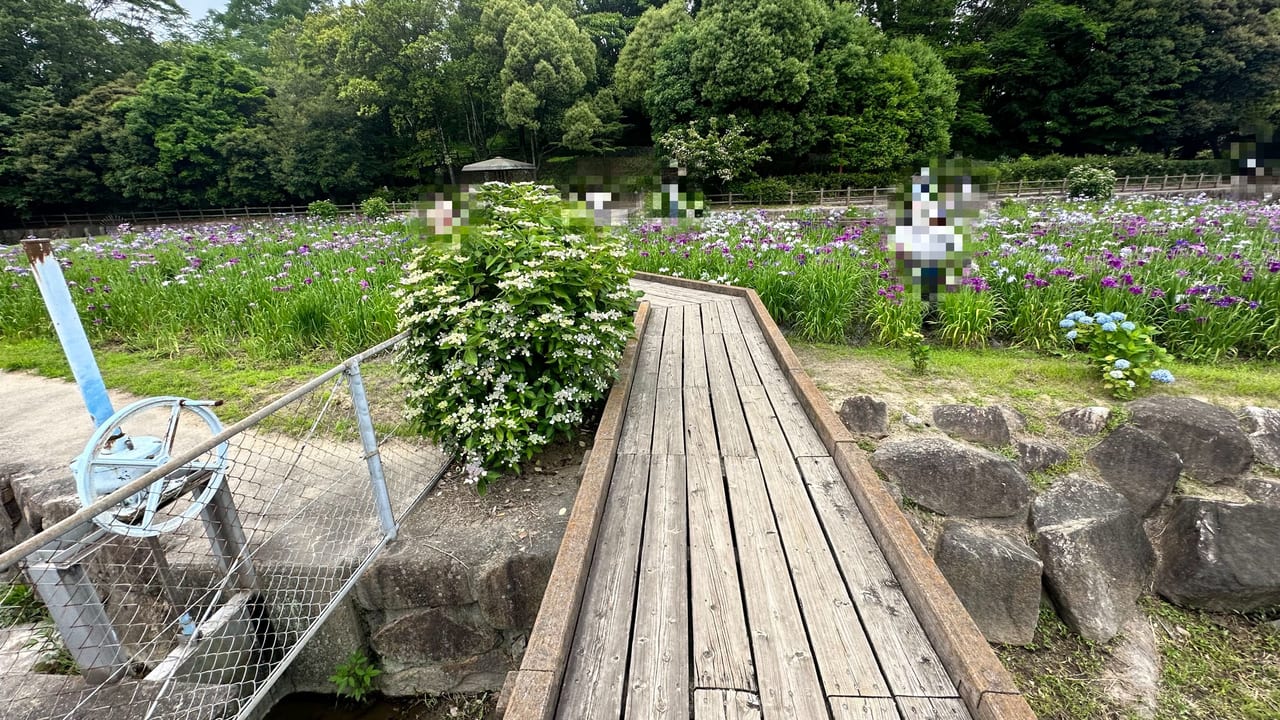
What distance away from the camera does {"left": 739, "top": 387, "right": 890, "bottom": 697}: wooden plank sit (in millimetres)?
1495

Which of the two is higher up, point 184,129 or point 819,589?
point 184,129

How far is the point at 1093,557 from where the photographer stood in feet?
9.34

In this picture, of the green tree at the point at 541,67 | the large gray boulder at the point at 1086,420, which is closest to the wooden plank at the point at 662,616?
the large gray boulder at the point at 1086,420

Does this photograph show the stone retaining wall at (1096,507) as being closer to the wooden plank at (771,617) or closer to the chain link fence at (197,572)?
the wooden plank at (771,617)

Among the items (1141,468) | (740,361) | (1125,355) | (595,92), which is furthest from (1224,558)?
(595,92)

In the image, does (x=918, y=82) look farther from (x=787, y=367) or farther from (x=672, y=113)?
(x=787, y=367)

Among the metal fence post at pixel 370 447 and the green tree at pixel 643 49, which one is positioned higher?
the green tree at pixel 643 49

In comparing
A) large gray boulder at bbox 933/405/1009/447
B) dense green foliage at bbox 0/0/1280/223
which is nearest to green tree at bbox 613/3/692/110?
dense green foliage at bbox 0/0/1280/223

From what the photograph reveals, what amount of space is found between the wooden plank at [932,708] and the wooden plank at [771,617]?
0.71 ft

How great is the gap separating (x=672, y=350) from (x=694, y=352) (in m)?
0.18

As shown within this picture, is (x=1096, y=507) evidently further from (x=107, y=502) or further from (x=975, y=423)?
(x=107, y=502)

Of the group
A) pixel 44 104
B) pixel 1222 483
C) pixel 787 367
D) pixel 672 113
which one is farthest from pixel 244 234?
pixel 44 104

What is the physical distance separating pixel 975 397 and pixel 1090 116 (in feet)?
100

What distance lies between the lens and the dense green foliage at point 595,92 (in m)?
21.0
